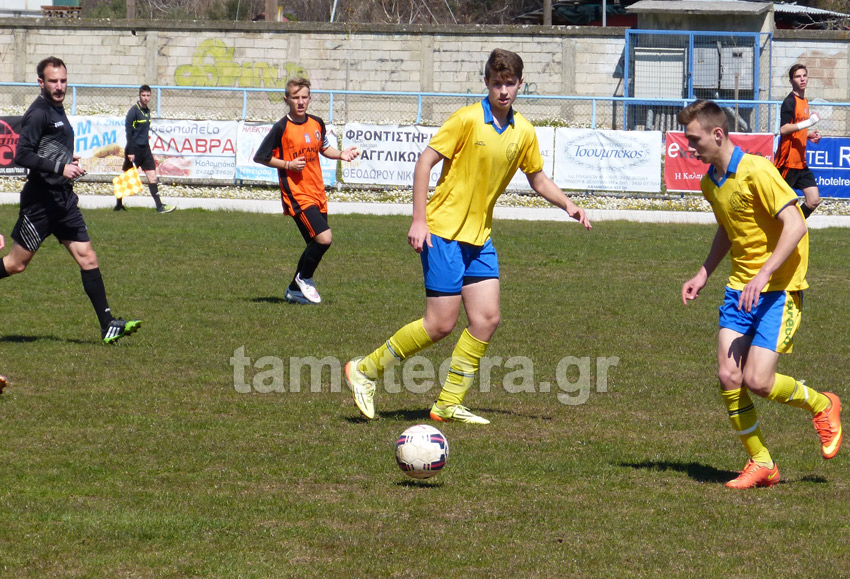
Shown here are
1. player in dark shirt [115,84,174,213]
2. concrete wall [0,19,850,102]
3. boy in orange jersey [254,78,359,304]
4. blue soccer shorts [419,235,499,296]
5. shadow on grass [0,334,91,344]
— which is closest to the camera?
blue soccer shorts [419,235,499,296]

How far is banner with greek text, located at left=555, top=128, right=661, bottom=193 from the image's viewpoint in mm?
22266

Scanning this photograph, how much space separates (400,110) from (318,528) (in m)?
30.6

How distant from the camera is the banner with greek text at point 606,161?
73.0 feet

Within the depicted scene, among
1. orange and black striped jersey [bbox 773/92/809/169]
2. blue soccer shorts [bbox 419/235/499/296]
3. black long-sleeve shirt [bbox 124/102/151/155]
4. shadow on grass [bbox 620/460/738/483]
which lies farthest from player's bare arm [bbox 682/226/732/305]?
black long-sleeve shirt [bbox 124/102/151/155]

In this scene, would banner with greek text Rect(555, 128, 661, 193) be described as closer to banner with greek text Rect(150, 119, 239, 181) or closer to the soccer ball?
banner with greek text Rect(150, 119, 239, 181)

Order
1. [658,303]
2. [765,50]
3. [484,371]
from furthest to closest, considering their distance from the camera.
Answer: [765,50] → [658,303] → [484,371]

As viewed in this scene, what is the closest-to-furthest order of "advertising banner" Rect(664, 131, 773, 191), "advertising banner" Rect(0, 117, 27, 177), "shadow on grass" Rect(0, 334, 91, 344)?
"shadow on grass" Rect(0, 334, 91, 344) → "advertising banner" Rect(664, 131, 773, 191) → "advertising banner" Rect(0, 117, 27, 177)

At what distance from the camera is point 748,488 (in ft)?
18.3

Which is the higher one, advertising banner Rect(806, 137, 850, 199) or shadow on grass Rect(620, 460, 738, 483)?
advertising banner Rect(806, 137, 850, 199)

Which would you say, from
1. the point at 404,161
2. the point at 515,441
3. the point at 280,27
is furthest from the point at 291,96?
the point at 280,27

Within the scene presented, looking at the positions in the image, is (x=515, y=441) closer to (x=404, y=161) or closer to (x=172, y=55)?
(x=404, y=161)

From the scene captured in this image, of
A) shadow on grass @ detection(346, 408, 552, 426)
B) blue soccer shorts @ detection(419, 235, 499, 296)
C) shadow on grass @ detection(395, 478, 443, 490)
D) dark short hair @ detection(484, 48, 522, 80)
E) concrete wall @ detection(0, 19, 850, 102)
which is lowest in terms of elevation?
shadow on grass @ detection(395, 478, 443, 490)

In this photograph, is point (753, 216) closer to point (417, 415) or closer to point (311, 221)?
point (417, 415)

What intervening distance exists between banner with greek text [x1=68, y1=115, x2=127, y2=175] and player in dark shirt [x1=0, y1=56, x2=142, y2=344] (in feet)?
49.1
